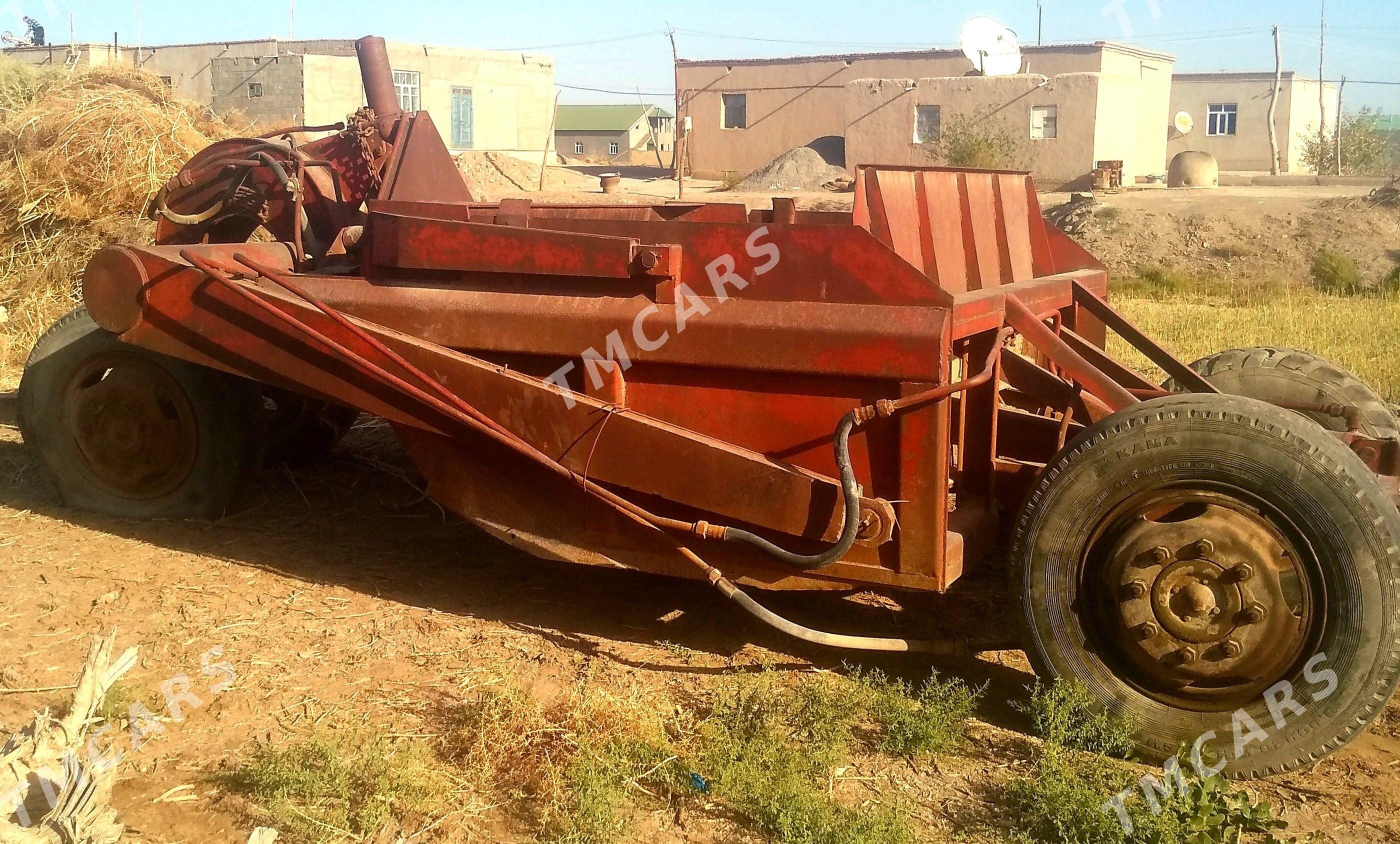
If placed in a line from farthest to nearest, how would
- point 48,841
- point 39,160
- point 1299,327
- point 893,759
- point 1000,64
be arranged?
point 1299,327
point 39,160
point 1000,64
point 893,759
point 48,841

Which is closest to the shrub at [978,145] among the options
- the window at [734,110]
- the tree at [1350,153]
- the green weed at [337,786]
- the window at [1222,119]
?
the window at [734,110]

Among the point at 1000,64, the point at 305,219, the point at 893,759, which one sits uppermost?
the point at 1000,64

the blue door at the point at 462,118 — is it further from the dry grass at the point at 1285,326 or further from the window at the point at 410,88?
the dry grass at the point at 1285,326

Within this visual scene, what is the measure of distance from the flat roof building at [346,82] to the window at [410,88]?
3cm

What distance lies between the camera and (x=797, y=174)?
2991cm

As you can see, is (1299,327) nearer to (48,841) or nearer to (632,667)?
(632,667)

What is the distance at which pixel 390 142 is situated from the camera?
6016 mm

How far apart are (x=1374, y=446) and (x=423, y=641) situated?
11.5 feet

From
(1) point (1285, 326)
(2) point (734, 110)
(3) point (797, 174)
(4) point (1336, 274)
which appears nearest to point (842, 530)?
(1) point (1285, 326)

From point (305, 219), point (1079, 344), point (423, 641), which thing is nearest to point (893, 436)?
point (1079, 344)

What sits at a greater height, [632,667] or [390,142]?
[390,142]

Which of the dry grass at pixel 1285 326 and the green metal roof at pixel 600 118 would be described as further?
the green metal roof at pixel 600 118

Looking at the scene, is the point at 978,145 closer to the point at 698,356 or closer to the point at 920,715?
the point at 698,356

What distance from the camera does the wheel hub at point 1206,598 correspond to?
11.5ft
